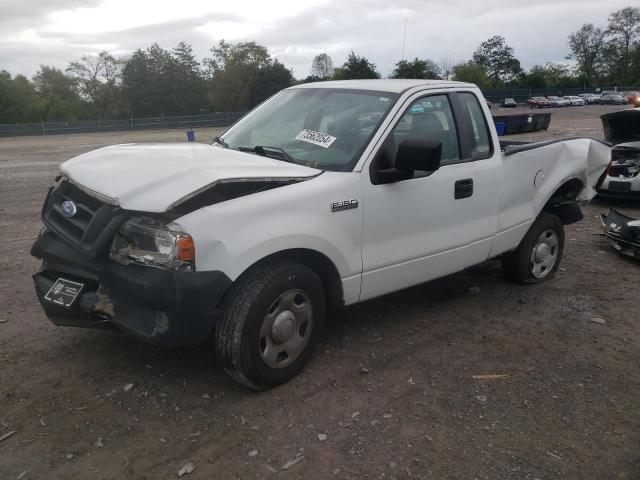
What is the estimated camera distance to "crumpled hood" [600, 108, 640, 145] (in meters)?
9.38

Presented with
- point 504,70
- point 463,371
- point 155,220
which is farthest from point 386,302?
point 504,70

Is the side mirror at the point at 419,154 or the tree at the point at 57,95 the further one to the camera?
the tree at the point at 57,95

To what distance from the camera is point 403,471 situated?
282 cm

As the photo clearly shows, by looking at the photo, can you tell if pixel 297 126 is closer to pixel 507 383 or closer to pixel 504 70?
pixel 507 383

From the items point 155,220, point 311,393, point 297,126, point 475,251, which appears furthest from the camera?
point 475,251

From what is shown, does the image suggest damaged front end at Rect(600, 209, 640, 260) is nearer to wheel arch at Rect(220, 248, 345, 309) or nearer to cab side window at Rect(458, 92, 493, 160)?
cab side window at Rect(458, 92, 493, 160)

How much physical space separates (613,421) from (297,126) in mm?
2839

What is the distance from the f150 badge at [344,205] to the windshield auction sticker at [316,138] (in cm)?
50

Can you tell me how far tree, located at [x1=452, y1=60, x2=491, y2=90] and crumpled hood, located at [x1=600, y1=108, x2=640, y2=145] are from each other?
266 ft

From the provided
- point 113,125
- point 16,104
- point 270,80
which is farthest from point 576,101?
point 16,104

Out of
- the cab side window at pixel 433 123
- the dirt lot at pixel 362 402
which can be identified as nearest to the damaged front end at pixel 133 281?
the dirt lot at pixel 362 402

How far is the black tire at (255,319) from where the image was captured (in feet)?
10.5

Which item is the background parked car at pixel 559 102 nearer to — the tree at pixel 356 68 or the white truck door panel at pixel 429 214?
the tree at pixel 356 68

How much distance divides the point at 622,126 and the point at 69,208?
9404mm
